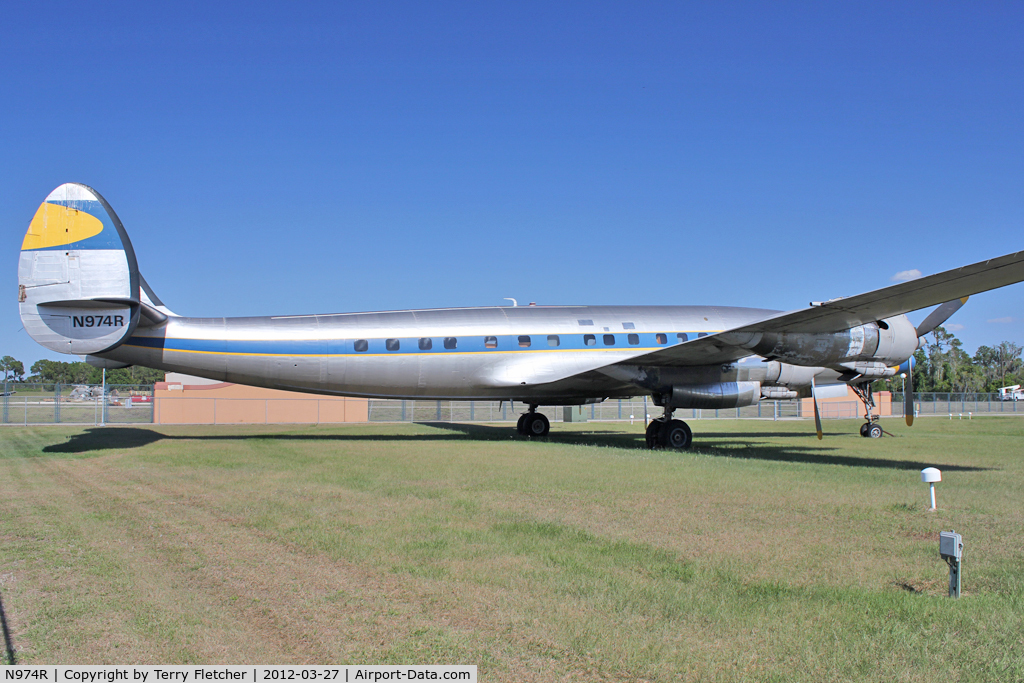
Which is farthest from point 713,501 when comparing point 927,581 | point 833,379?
point 833,379

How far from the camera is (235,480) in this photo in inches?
426

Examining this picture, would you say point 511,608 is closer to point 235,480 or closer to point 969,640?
point 969,640

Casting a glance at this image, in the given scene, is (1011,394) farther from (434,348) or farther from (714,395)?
(434,348)

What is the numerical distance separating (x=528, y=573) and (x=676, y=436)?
41.2 ft

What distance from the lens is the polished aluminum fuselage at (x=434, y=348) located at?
1673cm

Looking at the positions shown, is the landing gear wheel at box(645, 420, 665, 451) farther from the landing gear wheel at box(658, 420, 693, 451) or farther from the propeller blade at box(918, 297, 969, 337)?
the propeller blade at box(918, 297, 969, 337)

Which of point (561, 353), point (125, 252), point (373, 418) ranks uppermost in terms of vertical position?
point (125, 252)

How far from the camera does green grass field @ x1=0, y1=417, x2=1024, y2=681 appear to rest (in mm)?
3877

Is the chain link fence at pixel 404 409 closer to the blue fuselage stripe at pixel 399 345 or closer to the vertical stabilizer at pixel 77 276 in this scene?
the blue fuselage stripe at pixel 399 345

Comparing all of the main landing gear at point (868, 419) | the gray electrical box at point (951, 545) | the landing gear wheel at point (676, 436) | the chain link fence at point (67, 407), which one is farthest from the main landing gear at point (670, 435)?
the chain link fence at point (67, 407)

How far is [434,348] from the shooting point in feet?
59.7

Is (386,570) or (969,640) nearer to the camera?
(969,640)

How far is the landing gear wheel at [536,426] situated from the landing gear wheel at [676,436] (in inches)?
224

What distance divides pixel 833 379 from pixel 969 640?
2033cm
